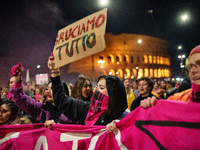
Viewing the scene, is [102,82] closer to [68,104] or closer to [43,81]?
[68,104]

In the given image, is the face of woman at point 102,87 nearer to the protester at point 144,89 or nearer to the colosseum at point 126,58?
the protester at point 144,89

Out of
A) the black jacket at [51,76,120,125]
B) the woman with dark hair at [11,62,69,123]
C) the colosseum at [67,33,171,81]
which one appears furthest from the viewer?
the colosseum at [67,33,171,81]

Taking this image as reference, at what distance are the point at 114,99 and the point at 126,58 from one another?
43.6 metres

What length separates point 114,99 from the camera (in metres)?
1.86

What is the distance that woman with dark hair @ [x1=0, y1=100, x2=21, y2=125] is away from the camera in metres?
2.16

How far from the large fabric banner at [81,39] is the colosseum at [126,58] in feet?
115

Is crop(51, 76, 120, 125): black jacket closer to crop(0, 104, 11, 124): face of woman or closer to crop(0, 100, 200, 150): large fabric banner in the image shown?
crop(0, 100, 200, 150): large fabric banner

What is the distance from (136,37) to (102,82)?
45809 millimetres

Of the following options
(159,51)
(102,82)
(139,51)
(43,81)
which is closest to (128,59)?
(139,51)

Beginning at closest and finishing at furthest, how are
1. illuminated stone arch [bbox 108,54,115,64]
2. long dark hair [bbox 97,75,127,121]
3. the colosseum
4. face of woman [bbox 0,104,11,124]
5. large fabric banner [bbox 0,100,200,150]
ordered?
large fabric banner [bbox 0,100,200,150] → long dark hair [bbox 97,75,127,121] → face of woman [bbox 0,104,11,124] → the colosseum → illuminated stone arch [bbox 108,54,115,64]

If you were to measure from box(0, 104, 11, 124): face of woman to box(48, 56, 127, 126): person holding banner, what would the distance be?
793 mm

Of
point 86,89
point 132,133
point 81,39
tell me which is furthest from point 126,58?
point 132,133

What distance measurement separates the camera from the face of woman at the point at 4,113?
84.6 inches

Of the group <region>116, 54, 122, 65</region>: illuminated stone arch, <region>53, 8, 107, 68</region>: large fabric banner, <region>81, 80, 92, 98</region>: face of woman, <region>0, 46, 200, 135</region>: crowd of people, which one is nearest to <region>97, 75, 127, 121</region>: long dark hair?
<region>0, 46, 200, 135</region>: crowd of people
